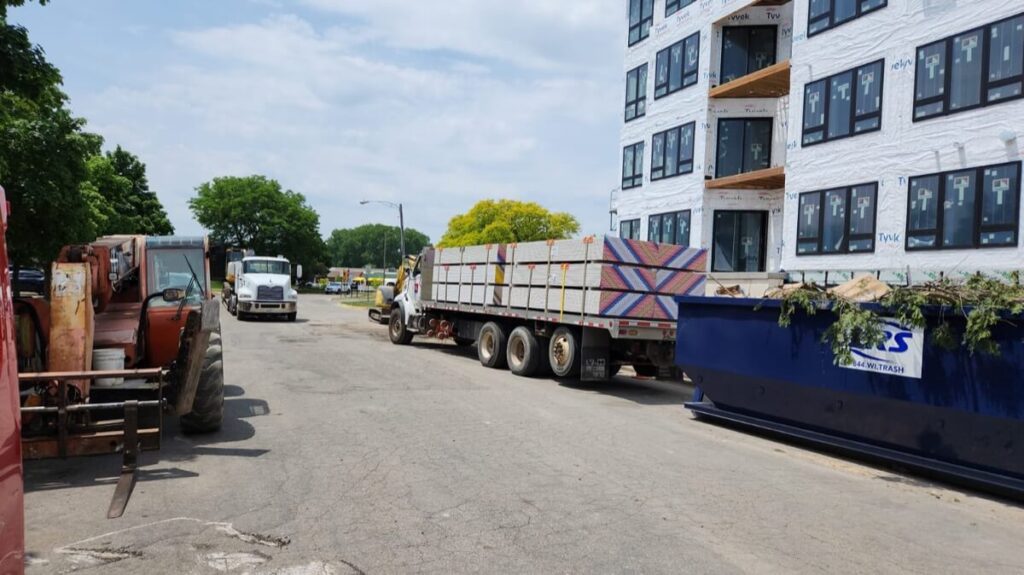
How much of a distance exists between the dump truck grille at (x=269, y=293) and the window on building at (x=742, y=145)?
54.3 ft

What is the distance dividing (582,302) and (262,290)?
1794cm

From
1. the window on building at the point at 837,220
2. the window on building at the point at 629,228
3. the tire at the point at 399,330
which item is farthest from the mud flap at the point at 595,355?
the window on building at the point at 629,228

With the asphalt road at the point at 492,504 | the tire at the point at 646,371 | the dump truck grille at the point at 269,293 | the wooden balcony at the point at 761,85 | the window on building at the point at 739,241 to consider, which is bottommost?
the asphalt road at the point at 492,504

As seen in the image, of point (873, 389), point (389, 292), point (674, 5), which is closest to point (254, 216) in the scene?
point (389, 292)

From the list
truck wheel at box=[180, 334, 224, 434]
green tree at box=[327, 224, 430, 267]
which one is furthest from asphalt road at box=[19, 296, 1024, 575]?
green tree at box=[327, 224, 430, 267]

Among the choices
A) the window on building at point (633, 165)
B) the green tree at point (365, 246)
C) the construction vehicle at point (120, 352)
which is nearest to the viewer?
the construction vehicle at point (120, 352)

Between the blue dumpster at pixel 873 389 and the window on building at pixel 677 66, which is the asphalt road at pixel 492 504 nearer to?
the blue dumpster at pixel 873 389

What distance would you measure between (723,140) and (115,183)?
28.6m

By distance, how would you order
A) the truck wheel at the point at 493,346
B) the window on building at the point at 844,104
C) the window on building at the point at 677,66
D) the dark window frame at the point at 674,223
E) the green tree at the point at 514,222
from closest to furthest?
the truck wheel at the point at 493,346, the window on building at the point at 844,104, the dark window frame at the point at 674,223, the window on building at the point at 677,66, the green tree at the point at 514,222

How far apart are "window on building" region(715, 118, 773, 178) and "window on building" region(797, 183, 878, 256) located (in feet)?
11.6

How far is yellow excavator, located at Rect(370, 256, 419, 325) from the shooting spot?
20.5 metres

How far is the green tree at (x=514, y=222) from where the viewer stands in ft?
188

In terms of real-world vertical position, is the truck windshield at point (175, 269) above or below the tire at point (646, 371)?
above

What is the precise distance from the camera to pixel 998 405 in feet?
20.6
